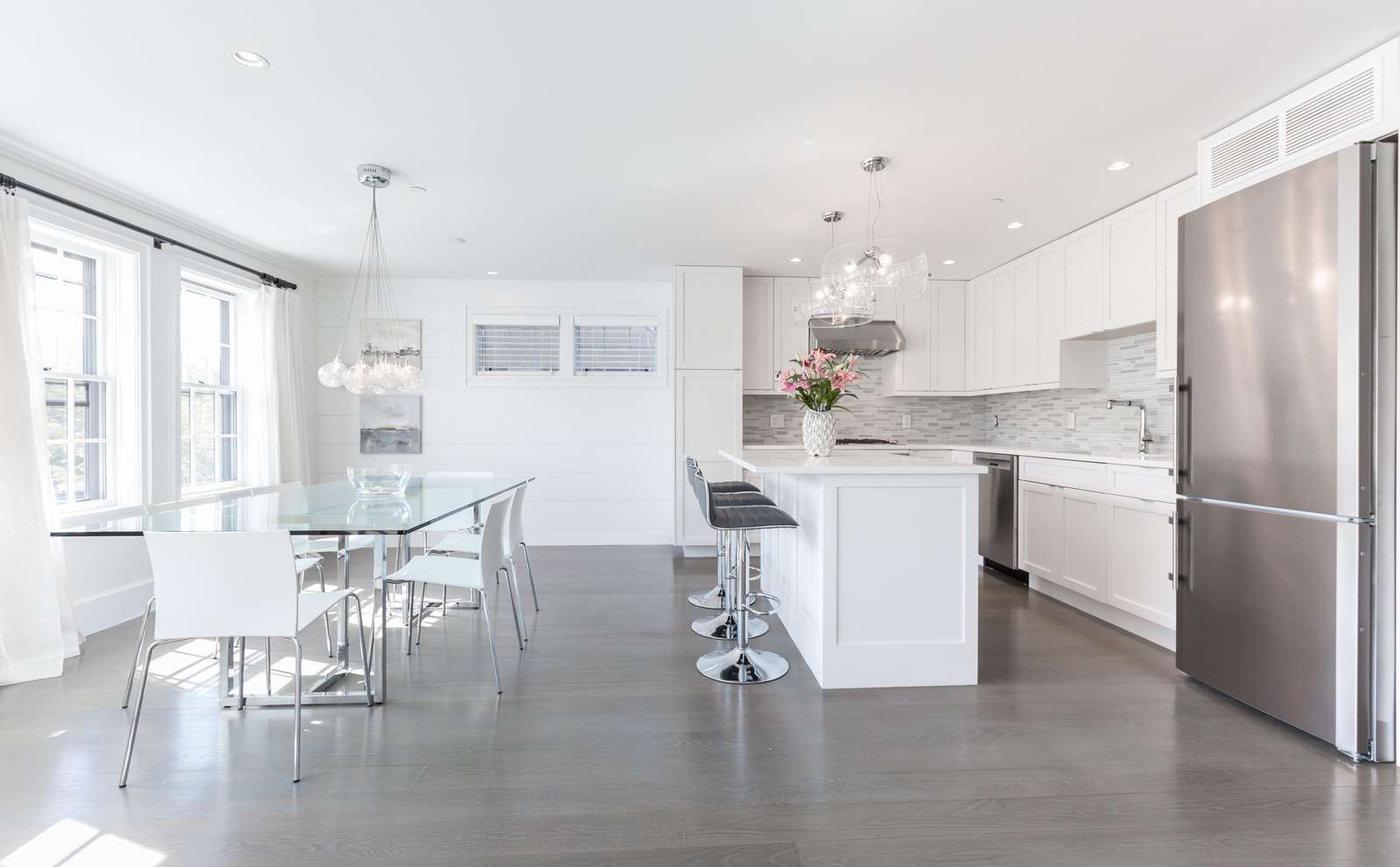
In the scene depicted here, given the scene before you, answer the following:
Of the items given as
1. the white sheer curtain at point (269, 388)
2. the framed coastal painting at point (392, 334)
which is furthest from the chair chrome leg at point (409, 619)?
the framed coastal painting at point (392, 334)

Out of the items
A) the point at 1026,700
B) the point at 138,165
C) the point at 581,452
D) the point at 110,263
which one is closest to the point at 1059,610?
the point at 1026,700

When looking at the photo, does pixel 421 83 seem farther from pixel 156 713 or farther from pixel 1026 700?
pixel 1026 700

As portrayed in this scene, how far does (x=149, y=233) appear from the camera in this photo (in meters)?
3.82

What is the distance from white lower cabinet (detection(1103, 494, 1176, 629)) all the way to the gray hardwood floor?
0.41 metres

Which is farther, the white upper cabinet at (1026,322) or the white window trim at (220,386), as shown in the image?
the white upper cabinet at (1026,322)

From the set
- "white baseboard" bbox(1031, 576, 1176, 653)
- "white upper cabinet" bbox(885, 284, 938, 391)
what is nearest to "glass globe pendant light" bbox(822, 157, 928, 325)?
"white baseboard" bbox(1031, 576, 1176, 653)

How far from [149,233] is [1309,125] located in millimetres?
5872

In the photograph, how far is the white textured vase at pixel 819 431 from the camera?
3.02 metres

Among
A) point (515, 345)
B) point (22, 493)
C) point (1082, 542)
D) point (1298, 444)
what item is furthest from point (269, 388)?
point (1298, 444)

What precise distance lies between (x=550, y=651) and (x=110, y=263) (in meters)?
3.53

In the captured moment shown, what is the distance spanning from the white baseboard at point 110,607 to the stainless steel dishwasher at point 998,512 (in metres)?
5.34

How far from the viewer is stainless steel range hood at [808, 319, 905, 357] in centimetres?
539

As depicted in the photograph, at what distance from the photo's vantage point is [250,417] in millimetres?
4797

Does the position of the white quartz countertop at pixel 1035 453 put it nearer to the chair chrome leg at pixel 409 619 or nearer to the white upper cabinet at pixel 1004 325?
the white upper cabinet at pixel 1004 325
